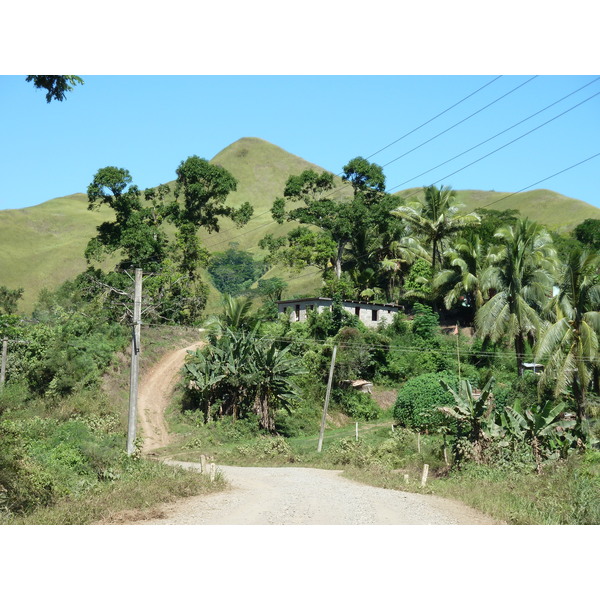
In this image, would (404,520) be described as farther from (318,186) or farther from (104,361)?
(318,186)

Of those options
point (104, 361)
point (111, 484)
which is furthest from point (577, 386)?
point (104, 361)

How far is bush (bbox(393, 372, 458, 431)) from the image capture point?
3022 cm

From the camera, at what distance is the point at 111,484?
15273 millimetres

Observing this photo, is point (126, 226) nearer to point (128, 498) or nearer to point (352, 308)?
point (352, 308)

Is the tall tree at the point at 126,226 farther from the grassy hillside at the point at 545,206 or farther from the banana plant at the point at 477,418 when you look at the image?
the grassy hillside at the point at 545,206

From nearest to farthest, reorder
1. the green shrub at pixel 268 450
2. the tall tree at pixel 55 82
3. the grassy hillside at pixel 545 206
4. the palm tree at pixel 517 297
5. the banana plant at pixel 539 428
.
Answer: the tall tree at pixel 55 82 < the banana plant at pixel 539 428 < the green shrub at pixel 268 450 < the palm tree at pixel 517 297 < the grassy hillside at pixel 545 206

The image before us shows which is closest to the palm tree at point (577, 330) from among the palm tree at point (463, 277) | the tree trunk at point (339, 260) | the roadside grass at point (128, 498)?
the roadside grass at point (128, 498)

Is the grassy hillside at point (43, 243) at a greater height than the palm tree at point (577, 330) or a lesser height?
greater

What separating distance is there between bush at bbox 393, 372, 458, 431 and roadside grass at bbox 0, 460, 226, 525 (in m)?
14.8

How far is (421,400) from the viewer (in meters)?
30.7

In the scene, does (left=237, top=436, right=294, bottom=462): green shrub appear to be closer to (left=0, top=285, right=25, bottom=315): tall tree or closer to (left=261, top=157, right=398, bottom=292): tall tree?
(left=261, top=157, right=398, bottom=292): tall tree

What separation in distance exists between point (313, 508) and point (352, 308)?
30.0 m

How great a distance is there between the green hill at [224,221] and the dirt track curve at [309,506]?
175 feet

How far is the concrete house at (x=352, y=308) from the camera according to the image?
42.9m
